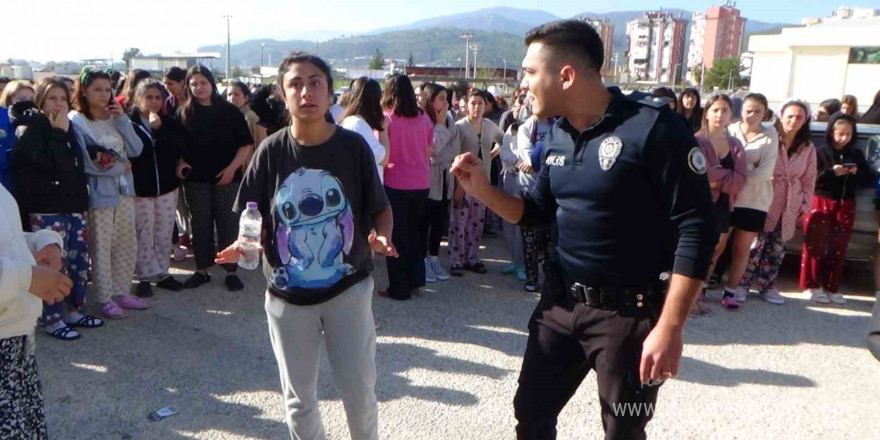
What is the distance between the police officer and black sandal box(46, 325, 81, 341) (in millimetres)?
3587

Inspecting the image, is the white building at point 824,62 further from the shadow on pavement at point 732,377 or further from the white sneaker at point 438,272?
the shadow on pavement at point 732,377

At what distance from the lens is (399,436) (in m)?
3.42

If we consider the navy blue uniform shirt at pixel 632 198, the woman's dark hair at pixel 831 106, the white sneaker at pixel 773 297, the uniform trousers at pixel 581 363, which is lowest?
the white sneaker at pixel 773 297

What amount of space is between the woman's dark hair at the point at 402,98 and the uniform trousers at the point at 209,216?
1.64m

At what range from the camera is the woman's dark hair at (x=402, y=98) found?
5.63 metres

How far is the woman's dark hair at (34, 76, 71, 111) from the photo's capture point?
446 centimetres

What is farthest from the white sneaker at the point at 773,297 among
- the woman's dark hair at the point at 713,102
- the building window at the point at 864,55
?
the building window at the point at 864,55

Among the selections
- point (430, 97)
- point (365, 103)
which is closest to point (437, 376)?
point (365, 103)

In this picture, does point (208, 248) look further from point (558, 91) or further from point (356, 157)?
point (558, 91)

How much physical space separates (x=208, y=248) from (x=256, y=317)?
1170 millimetres

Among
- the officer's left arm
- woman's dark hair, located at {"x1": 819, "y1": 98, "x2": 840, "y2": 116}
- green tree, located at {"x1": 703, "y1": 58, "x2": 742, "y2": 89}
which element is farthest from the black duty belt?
green tree, located at {"x1": 703, "y1": 58, "x2": 742, "y2": 89}

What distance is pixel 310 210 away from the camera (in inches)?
105

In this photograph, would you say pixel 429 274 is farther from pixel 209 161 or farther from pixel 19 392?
pixel 19 392

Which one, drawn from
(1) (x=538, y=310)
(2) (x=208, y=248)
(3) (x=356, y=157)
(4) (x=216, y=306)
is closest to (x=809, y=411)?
(1) (x=538, y=310)
